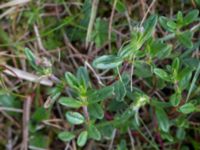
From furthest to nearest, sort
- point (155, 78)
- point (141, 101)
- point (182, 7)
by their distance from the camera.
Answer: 1. point (182, 7)
2. point (155, 78)
3. point (141, 101)

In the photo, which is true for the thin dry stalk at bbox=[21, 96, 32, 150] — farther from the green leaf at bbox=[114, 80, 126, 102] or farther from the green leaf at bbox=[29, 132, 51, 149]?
the green leaf at bbox=[114, 80, 126, 102]

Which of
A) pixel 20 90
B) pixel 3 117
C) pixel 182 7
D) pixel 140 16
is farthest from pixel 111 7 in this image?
pixel 3 117

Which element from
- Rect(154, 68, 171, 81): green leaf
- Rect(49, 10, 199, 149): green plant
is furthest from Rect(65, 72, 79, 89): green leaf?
Rect(154, 68, 171, 81): green leaf

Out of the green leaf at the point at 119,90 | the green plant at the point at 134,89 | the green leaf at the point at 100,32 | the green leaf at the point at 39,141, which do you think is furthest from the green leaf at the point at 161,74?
the green leaf at the point at 39,141

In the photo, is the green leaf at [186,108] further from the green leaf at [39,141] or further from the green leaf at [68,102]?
the green leaf at [39,141]

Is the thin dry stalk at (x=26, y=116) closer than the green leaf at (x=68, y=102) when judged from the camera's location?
No

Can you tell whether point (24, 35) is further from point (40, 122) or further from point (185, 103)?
point (185, 103)
